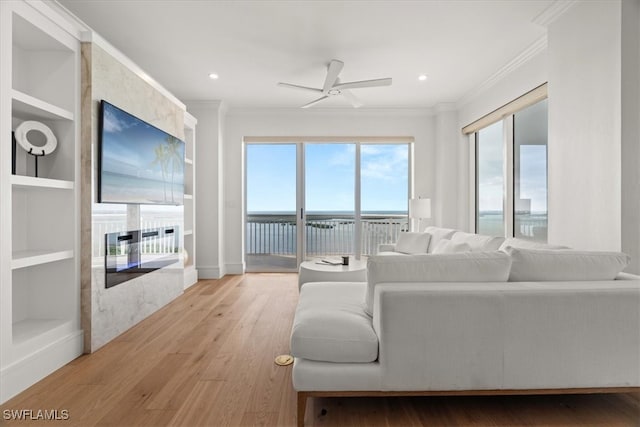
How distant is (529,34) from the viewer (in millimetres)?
3162

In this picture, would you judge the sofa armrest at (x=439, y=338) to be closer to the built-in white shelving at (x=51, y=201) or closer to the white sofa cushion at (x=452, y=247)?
the white sofa cushion at (x=452, y=247)

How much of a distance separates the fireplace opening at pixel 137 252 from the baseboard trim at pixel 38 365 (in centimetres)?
47

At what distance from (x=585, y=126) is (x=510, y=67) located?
168 centimetres

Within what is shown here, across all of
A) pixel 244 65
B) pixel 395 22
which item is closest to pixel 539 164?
pixel 395 22

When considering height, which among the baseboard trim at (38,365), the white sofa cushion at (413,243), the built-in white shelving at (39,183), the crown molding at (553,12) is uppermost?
the crown molding at (553,12)

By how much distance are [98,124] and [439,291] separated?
8.66 ft

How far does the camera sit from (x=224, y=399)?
71.3 inches

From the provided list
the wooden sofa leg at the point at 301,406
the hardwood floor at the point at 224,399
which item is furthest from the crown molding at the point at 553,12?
the wooden sofa leg at the point at 301,406

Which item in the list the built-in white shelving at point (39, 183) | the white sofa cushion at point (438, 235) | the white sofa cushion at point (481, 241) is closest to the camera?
the built-in white shelving at point (39, 183)

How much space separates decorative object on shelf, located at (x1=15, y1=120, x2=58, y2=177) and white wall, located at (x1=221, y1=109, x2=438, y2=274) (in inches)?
127

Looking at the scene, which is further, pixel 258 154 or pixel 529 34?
pixel 258 154

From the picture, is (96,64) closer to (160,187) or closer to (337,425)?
→ (160,187)

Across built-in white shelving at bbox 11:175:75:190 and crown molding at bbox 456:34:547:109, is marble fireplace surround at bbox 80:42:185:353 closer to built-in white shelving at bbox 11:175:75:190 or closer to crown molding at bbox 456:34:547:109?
built-in white shelving at bbox 11:175:75:190

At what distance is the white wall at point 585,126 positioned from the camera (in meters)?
2.25
